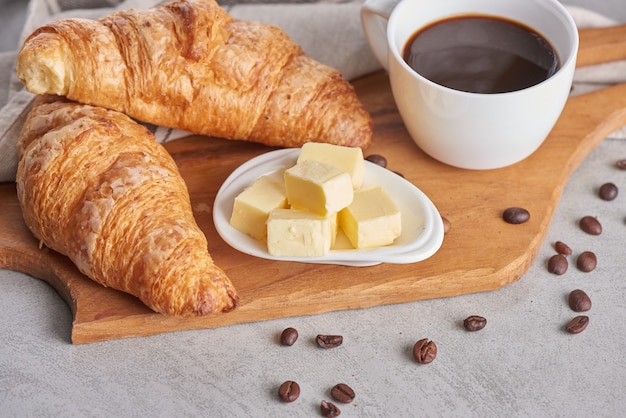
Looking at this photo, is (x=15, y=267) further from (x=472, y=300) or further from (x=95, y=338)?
(x=472, y=300)

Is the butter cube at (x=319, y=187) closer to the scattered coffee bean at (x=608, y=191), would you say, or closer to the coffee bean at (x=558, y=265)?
the coffee bean at (x=558, y=265)

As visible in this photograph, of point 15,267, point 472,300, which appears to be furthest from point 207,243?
point 472,300

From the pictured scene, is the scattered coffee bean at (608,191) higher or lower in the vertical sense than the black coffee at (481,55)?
lower

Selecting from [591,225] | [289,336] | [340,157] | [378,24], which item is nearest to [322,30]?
[378,24]

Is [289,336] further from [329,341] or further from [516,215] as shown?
[516,215]

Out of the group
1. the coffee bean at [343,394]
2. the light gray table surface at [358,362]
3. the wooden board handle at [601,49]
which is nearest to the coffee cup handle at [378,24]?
the wooden board handle at [601,49]

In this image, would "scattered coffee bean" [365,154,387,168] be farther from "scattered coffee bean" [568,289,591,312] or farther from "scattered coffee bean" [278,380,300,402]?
"scattered coffee bean" [278,380,300,402]
